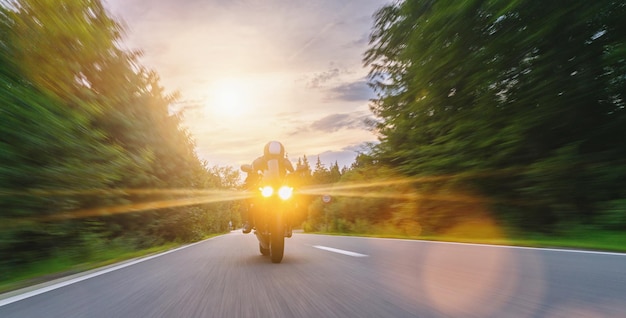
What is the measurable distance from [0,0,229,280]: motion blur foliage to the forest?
0.10ft

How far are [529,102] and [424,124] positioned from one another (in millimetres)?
5318

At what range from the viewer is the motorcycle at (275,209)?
588cm

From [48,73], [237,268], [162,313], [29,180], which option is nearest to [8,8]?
[48,73]

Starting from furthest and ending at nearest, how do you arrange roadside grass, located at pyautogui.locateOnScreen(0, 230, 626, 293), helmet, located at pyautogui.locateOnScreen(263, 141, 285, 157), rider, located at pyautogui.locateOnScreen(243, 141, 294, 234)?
helmet, located at pyautogui.locateOnScreen(263, 141, 285, 157) < rider, located at pyautogui.locateOnScreen(243, 141, 294, 234) < roadside grass, located at pyautogui.locateOnScreen(0, 230, 626, 293)

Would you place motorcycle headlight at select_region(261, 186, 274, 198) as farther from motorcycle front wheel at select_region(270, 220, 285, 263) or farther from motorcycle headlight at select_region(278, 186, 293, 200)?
motorcycle front wheel at select_region(270, 220, 285, 263)

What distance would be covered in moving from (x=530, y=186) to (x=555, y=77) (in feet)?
9.60

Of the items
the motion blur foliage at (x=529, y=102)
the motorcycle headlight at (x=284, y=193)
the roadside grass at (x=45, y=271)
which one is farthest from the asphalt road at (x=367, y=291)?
the motion blur foliage at (x=529, y=102)

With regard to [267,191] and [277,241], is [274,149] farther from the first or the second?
[277,241]

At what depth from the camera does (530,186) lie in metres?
10.8

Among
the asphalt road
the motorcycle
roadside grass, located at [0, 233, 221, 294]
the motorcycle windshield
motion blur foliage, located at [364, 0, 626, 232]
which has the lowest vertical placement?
the asphalt road

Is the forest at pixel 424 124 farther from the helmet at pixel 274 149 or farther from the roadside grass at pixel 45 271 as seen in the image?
the helmet at pixel 274 149

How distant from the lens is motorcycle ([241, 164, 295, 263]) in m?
5.88

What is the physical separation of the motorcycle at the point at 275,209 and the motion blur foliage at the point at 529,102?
7.16 m

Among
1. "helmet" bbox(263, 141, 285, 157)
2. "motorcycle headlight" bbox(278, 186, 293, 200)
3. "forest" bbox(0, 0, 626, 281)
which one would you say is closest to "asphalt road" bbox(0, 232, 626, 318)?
"motorcycle headlight" bbox(278, 186, 293, 200)
